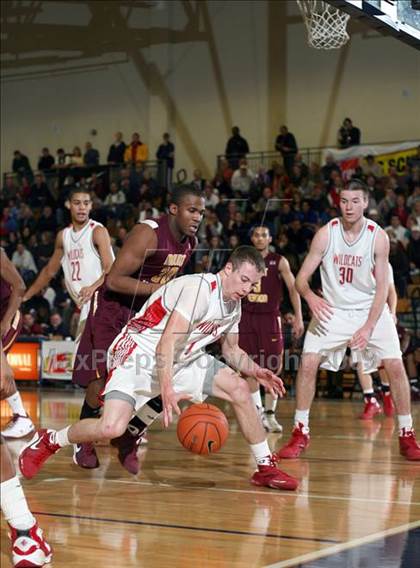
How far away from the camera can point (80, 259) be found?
30.7 feet

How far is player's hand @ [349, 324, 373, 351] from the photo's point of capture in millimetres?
7824

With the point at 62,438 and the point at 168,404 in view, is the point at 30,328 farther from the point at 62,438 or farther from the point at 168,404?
the point at 168,404

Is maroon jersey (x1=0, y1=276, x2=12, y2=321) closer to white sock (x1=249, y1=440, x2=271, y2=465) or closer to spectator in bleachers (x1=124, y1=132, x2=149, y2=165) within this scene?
white sock (x1=249, y1=440, x2=271, y2=465)

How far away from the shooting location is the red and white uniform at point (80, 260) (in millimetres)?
9266

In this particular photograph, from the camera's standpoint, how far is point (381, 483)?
6.72m

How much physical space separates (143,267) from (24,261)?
14.3 metres

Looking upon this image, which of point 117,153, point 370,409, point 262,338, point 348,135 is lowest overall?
point 370,409

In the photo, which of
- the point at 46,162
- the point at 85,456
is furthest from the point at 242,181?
the point at 85,456

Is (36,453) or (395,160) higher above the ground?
(395,160)

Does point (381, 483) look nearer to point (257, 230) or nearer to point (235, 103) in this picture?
point (257, 230)

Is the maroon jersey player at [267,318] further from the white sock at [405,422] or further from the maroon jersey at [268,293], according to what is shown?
the white sock at [405,422]

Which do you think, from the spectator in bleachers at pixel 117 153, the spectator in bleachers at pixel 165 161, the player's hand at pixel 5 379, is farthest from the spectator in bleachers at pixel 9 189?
the player's hand at pixel 5 379

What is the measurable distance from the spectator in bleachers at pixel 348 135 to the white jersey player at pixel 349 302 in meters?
12.6

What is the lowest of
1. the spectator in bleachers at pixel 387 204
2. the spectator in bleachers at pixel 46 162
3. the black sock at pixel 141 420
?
the black sock at pixel 141 420
